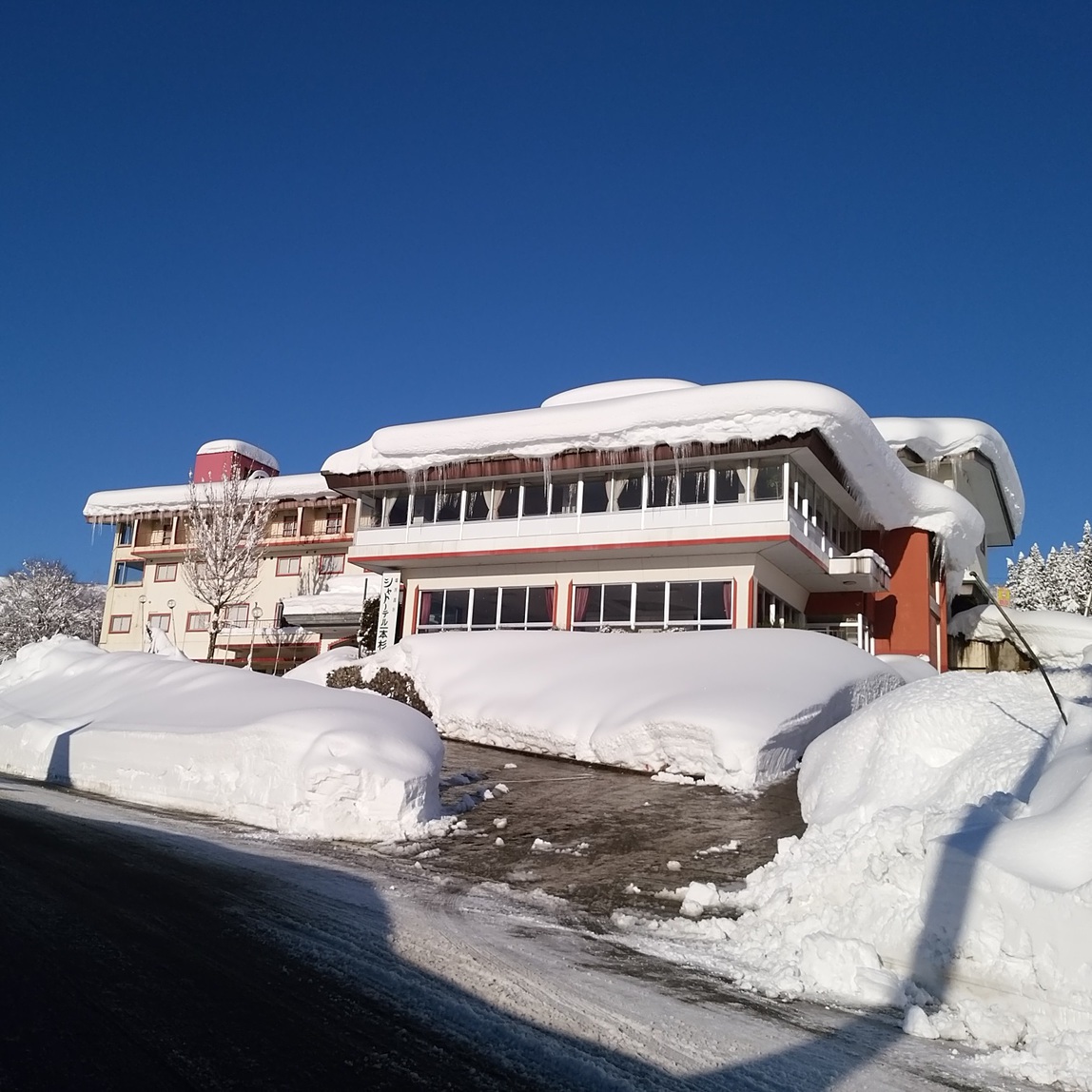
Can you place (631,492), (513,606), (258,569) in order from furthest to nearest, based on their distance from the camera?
(258,569), (513,606), (631,492)

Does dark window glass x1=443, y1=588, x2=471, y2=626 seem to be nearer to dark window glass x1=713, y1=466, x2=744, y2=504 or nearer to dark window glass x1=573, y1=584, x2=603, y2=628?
dark window glass x1=573, y1=584, x2=603, y2=628

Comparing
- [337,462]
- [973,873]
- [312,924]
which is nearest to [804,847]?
[973,873]

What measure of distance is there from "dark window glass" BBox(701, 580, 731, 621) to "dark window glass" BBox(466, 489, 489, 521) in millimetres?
7224

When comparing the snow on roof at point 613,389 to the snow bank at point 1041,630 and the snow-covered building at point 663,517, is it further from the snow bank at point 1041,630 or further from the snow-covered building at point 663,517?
the snow bank at point 1041,630

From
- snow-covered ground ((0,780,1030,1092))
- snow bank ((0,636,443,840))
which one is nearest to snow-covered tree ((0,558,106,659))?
snow bank ((0,636,443,840))

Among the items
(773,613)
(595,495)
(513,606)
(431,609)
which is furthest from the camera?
(431,609)

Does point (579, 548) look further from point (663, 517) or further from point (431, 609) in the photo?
point (431, 609)

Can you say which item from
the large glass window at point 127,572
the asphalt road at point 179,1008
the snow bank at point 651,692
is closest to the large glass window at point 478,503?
the snow bank at point 651,692

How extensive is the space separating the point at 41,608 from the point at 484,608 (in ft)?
127

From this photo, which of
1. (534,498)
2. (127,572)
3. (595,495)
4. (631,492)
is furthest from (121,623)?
(631,492)

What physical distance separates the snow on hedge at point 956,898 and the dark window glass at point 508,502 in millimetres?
19647

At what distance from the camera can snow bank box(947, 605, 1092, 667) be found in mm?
32375

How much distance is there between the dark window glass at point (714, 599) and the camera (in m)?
25.0

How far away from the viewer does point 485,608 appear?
28.5 metres
